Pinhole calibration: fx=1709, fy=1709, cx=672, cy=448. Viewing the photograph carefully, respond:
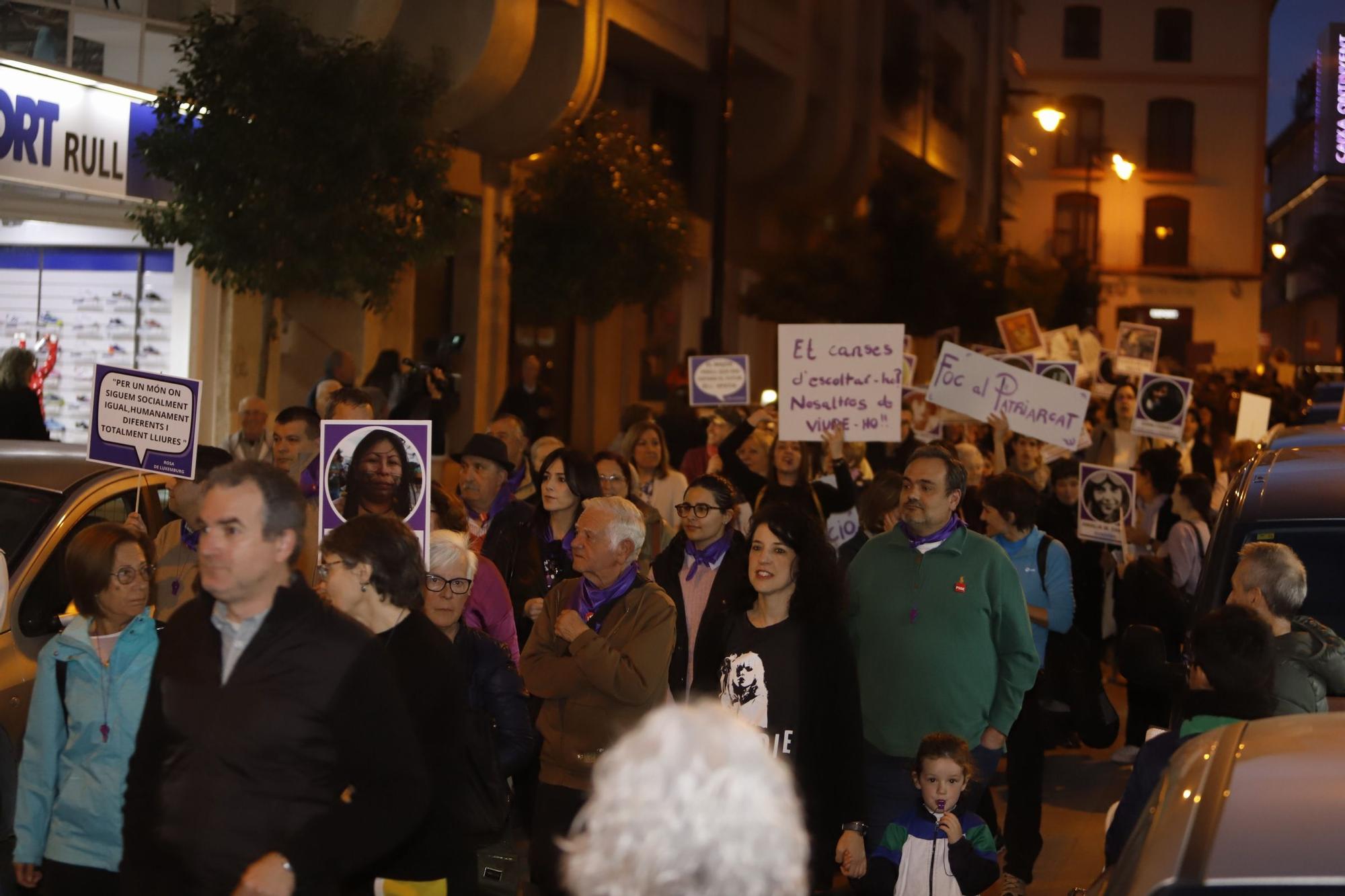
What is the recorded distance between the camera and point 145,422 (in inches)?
314

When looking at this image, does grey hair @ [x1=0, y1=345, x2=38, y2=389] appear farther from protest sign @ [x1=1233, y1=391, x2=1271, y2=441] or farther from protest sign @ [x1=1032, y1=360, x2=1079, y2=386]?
protest sign @ [x1=1233, y1=391, x2=1271, y2=441]

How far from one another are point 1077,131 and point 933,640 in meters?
60.8

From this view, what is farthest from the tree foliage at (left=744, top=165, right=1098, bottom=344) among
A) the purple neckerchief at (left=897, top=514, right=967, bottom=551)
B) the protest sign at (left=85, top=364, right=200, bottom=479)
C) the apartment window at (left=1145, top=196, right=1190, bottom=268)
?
the purple neckerchief at (left=897, top=514, right=967, bottom=551)

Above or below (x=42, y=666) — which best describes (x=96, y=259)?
above

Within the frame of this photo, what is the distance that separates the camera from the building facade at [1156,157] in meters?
61.7

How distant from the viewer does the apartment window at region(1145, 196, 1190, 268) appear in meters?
62.4

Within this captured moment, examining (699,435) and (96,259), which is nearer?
(699,435)

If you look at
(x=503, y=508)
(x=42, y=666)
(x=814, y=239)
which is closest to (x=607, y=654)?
(x=42, y=666)

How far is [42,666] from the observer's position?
5.30 metres

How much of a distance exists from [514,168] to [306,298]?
4.67 m

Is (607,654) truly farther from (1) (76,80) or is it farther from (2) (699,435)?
(1) (76,80)

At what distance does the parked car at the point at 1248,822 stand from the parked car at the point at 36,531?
5126 mm

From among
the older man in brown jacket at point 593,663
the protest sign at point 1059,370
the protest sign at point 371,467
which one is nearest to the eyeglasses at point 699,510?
the protest sign at point 371,467

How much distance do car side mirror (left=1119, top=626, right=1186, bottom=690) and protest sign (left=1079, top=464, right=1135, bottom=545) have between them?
5657 mm
